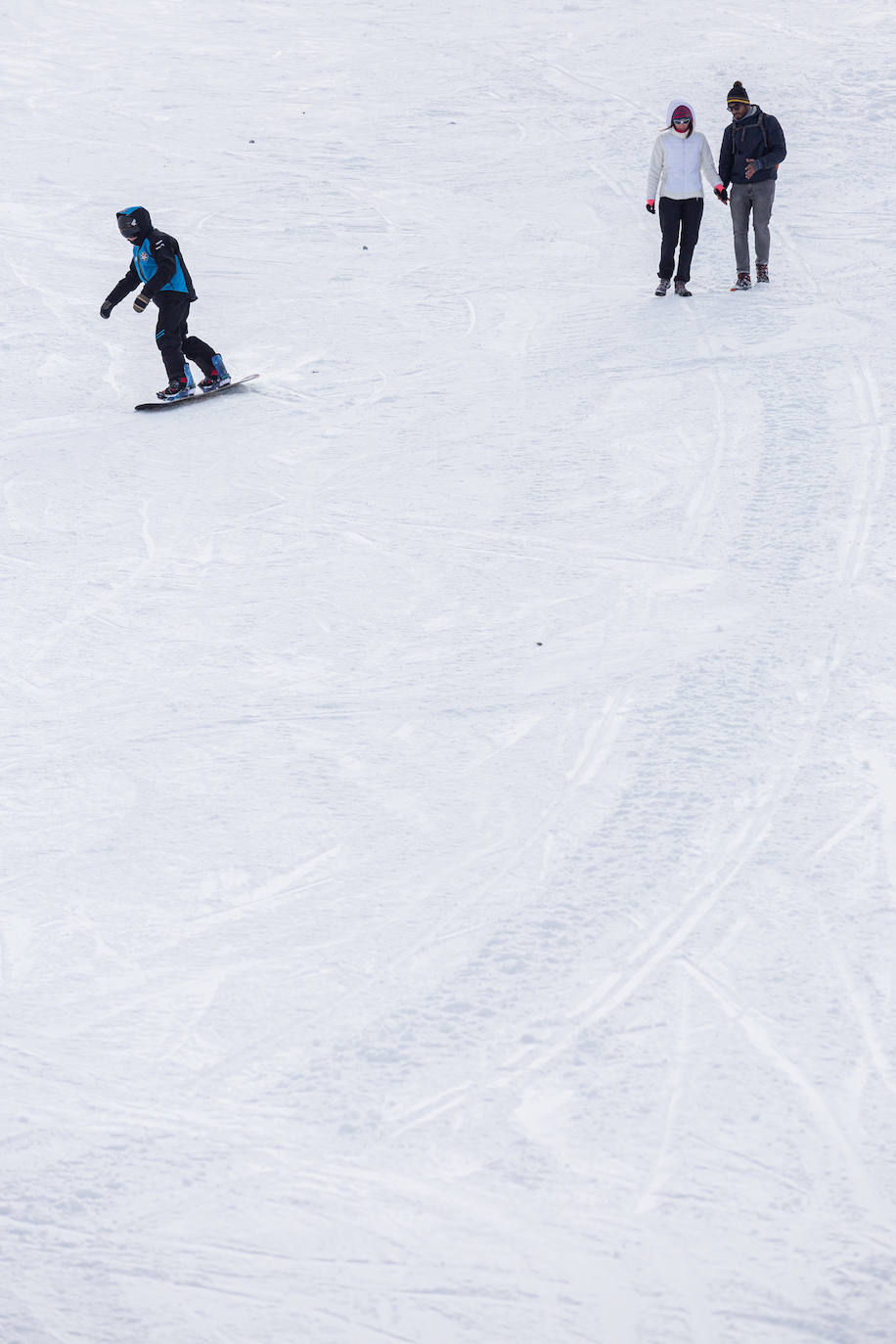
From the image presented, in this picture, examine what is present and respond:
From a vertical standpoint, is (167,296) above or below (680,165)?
below

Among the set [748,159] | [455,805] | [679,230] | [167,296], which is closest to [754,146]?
[748,159]

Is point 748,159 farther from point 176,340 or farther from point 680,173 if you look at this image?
point 176,340

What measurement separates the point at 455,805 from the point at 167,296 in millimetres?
5302

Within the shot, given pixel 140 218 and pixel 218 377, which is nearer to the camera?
pixel 140 218

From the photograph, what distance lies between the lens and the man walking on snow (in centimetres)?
946

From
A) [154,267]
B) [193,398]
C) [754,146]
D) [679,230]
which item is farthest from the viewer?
[679,230]

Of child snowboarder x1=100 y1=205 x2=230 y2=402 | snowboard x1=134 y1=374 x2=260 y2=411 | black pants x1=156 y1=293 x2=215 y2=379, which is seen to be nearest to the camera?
child snowboarder x1=100 y1=205 x2=230 y2=402

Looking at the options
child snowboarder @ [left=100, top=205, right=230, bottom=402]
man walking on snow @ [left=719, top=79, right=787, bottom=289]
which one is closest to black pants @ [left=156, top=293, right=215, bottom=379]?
child snowboarder @ [left=100, top=205, right=230, bottom=402]

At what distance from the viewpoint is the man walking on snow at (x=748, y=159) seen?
9461mm

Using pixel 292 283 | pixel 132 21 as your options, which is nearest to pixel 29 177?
pixel 292 283

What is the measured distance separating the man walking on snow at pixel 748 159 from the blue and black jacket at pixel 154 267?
13.5 ft

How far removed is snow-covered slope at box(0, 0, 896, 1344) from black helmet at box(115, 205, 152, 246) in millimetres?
1228

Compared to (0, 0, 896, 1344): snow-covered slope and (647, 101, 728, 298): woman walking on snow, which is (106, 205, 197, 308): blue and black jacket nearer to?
(0, 0, 896, 1344): snow-covered slope

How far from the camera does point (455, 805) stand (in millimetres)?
5008
